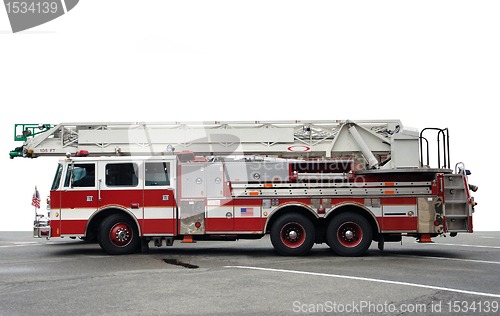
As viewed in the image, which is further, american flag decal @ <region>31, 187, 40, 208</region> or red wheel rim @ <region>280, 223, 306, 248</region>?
american flag decal @ <region>31, 187, 40, 208</region>

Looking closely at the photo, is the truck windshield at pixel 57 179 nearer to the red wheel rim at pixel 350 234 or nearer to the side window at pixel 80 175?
the side window at pixel 80 175

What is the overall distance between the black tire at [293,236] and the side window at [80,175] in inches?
192

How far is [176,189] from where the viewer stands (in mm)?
11305

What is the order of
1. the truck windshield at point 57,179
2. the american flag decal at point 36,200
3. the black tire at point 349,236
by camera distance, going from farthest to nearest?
the american flag decal at point 36,200 < the truck windshield at point 57,179 < the black tire at point 349,236

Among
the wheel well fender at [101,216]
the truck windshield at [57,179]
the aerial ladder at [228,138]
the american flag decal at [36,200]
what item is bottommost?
the wheel well fender at [101,216]

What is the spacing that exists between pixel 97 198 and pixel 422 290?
795cm

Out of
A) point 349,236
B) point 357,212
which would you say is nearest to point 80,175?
point 349,236

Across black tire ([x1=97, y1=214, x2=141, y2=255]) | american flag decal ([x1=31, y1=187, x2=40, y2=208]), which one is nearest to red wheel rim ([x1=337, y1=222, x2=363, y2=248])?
black tire ([x1=97, y1=214, x2=141, y2=255])

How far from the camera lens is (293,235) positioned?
10984 mm

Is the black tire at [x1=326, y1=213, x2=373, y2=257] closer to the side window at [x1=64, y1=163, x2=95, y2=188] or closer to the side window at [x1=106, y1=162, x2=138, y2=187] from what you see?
the side window at [x1=106, y1=162, x2=138, y2=187]

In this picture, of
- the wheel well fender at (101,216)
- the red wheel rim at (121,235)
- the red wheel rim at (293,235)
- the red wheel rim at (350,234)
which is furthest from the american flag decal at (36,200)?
the red wheel rim at (350,234)

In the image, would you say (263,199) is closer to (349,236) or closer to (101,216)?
(349,236)

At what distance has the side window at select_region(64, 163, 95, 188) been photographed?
11.4 meters

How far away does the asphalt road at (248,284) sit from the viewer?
6242 mm
